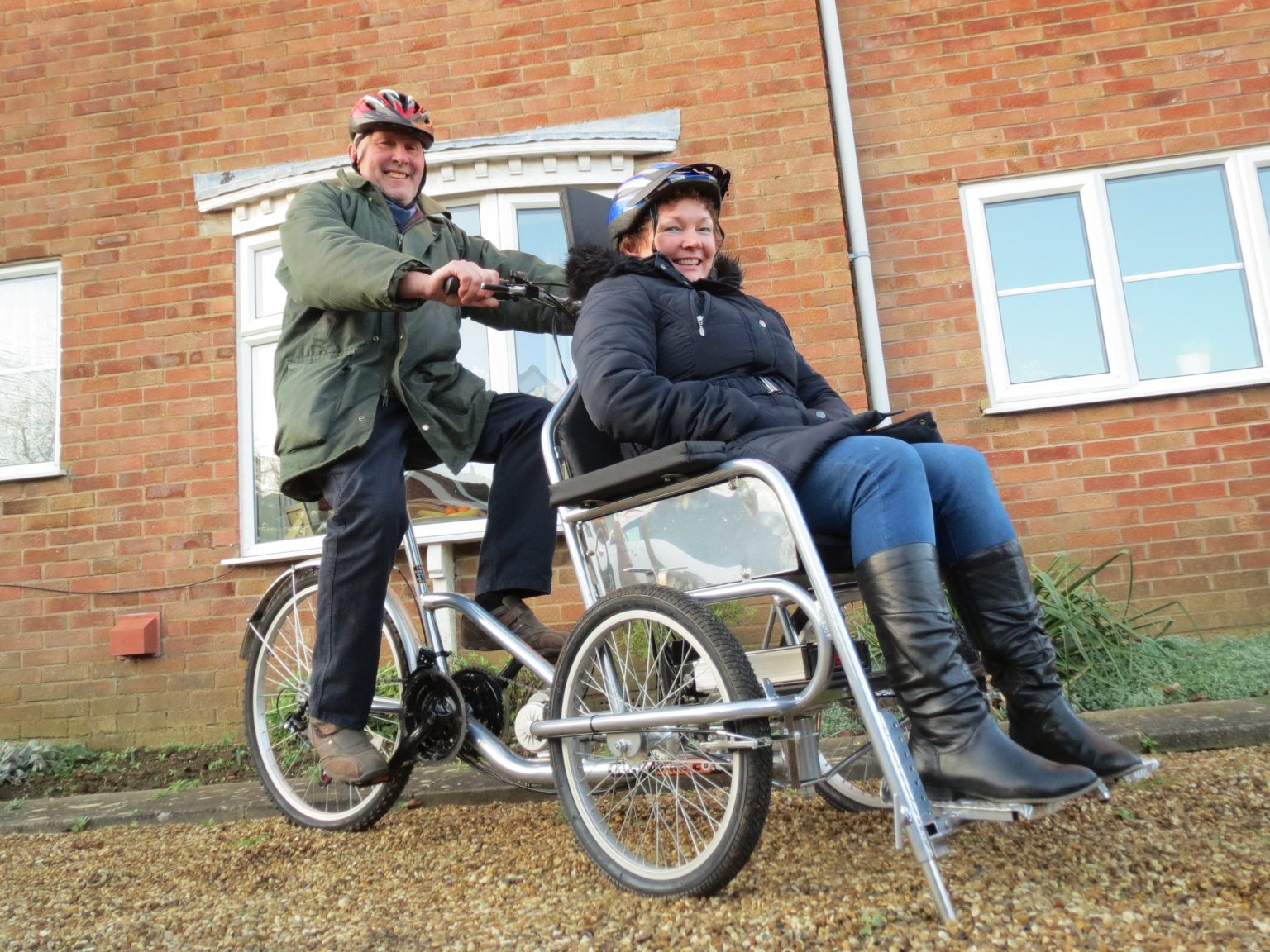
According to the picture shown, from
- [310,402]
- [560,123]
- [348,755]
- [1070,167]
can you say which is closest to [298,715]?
[348,755]

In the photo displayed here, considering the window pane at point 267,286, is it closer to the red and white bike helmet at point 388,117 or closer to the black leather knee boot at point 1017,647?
the red and white bike helmet at point 388,117

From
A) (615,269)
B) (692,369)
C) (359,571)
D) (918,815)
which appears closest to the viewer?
(918,815)

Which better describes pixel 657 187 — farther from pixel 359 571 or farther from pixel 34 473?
pixel 34 473

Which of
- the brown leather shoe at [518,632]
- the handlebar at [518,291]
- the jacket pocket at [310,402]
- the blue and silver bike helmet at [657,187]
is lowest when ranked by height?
the brown leather shoe at [518,632]

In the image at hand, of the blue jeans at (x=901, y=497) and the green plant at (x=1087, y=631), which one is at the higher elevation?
the blue jeans at (x=901, y=497)

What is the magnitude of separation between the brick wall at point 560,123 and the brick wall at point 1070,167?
13mm

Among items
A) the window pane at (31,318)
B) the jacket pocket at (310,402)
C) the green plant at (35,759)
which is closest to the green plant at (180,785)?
the green plant at (35,759)

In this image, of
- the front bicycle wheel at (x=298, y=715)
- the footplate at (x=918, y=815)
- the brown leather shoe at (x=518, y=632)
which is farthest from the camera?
the front bicycle wheel at (x=298, y=715)

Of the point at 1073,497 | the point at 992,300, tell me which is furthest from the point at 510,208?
the point at 1073,497

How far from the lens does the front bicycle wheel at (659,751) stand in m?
1.93

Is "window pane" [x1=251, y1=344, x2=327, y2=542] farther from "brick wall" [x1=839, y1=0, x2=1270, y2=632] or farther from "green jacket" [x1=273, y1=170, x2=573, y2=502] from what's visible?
"brick wall" [x1=839, y1=0, x2=1270, y2=632]

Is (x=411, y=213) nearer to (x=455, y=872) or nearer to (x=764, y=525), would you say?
(x=764, y=525)

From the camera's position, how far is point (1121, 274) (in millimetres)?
5316

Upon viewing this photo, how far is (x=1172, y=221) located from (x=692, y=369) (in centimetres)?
407
